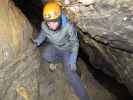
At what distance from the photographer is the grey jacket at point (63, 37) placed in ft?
16.1

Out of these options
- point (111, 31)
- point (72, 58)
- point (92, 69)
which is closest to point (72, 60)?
point (72, 58)

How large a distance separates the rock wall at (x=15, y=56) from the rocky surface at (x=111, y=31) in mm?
934

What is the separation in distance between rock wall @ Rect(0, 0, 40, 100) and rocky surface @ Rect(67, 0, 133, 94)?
0.93 metres

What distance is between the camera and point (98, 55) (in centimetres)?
568

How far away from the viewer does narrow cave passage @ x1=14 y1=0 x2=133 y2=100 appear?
22.0 ft

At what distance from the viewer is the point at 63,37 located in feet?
16.4

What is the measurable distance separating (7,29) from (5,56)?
0.40 meters

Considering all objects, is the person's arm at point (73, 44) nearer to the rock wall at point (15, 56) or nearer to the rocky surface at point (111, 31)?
the rocky surface at point (111, 31)

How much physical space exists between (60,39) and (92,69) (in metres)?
1.92

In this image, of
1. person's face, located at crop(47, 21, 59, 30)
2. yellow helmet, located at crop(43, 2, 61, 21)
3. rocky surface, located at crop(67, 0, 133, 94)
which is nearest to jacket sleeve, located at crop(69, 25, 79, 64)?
rocky surface, located at crop(67, 0, 133, 94)

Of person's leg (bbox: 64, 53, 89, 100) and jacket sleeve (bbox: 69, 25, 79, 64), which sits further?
person's leg (bbox: 64, 53, 89, 100)

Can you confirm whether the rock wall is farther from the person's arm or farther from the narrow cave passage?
the narrow cave passage

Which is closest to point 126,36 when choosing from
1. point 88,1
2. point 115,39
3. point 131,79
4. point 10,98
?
point 115,39

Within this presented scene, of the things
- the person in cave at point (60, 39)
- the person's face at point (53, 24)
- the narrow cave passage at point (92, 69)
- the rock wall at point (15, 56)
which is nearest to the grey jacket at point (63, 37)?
the person in cave at point (60, 39)
